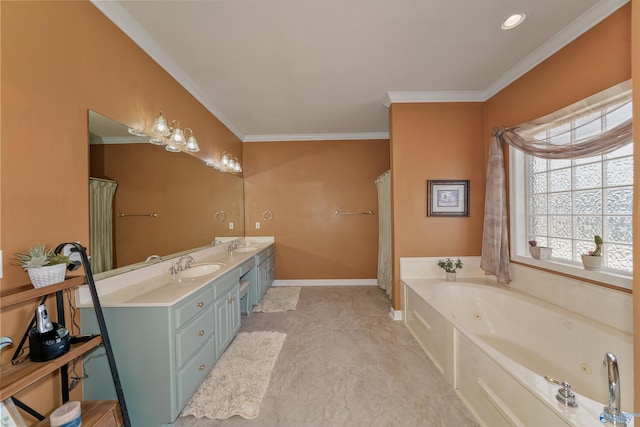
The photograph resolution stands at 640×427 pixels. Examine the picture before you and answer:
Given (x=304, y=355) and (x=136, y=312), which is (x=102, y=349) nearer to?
(x=136, y=312)

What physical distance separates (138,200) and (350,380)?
84.1 inches

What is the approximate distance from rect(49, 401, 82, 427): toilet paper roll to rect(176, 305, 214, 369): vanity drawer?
45 centimetres

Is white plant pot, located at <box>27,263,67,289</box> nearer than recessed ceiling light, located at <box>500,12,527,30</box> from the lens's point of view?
Yes

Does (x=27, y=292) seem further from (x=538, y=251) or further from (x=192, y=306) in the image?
(x=538, y=251)

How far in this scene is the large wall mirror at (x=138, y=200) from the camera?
148 centimetres

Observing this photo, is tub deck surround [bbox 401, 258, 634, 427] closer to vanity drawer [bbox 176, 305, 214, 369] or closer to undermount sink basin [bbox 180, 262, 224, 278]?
vanity drawer [bbox 176, 305, 214, 369]

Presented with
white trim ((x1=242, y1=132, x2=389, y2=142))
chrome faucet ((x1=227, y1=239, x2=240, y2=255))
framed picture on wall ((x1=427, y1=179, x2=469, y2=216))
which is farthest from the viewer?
white trim ((x1=242, y1=132, x2=389, y2=142))

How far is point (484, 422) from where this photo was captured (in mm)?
1428

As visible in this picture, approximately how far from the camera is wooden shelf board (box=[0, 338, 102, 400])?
840 mm

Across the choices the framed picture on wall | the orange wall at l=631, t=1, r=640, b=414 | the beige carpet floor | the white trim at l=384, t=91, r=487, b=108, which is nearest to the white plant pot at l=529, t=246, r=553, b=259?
the framed picture on wall

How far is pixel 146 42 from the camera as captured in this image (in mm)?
1798

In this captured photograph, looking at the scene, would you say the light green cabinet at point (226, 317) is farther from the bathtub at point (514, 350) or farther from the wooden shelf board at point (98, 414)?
the bathtub at point (514, 350)

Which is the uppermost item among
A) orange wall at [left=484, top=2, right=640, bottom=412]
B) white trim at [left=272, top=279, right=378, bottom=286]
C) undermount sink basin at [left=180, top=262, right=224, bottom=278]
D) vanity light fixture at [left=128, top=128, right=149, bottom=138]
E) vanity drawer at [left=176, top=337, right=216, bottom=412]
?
orange wall at [left=484, top=2, right=640, bottom=412]

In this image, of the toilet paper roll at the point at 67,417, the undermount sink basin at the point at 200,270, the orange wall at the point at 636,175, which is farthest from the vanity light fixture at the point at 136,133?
the orange wall at the point at 636,175
